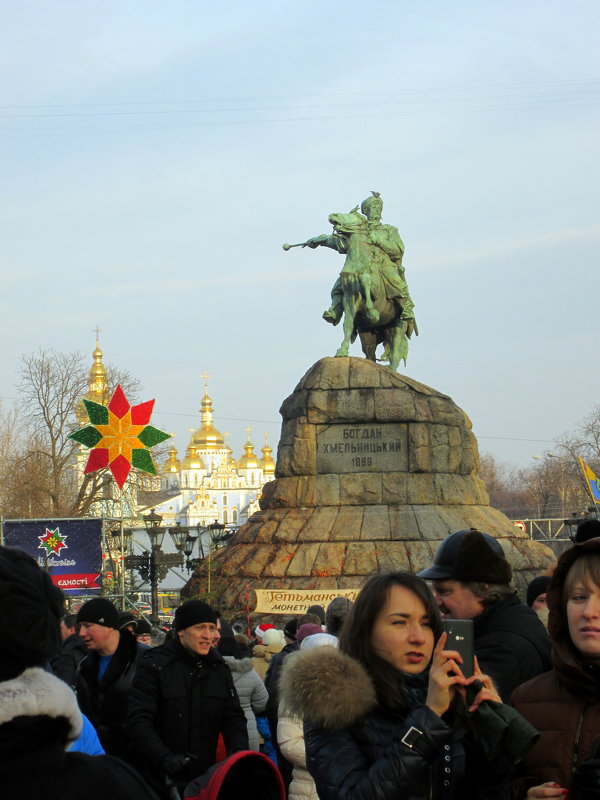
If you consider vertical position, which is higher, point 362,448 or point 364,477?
point 362,448

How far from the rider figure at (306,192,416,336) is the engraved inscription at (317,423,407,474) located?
3172 millimetres

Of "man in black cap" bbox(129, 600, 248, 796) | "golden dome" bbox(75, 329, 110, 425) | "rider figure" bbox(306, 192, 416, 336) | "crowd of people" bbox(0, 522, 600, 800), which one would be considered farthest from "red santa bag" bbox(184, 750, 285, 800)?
"golden dome" bbox(75, 329, 110, 425)

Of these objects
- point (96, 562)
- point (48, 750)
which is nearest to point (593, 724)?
point (48, 750)

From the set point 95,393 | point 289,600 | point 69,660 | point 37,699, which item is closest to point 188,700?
point 69,660

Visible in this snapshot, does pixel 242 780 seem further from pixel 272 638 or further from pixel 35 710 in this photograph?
pixel 272 638

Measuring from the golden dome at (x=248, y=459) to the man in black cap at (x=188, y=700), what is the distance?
13462cm

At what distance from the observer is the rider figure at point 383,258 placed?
26.2 meters

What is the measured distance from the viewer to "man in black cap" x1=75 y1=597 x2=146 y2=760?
6004mm

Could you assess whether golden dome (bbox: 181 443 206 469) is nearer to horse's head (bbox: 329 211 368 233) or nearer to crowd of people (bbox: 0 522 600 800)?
horse's head (bbox: 329 211 368 233)

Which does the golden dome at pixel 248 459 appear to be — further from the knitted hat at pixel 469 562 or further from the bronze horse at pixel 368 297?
the knitted hat at pixel 469 562

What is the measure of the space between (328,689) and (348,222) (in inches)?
930

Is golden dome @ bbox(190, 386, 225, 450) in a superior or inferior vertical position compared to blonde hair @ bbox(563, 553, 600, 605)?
superior

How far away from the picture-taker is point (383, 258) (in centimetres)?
2633

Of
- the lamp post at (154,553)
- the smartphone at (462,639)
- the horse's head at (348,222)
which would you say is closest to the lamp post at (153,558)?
the lamp post at (154,553)
